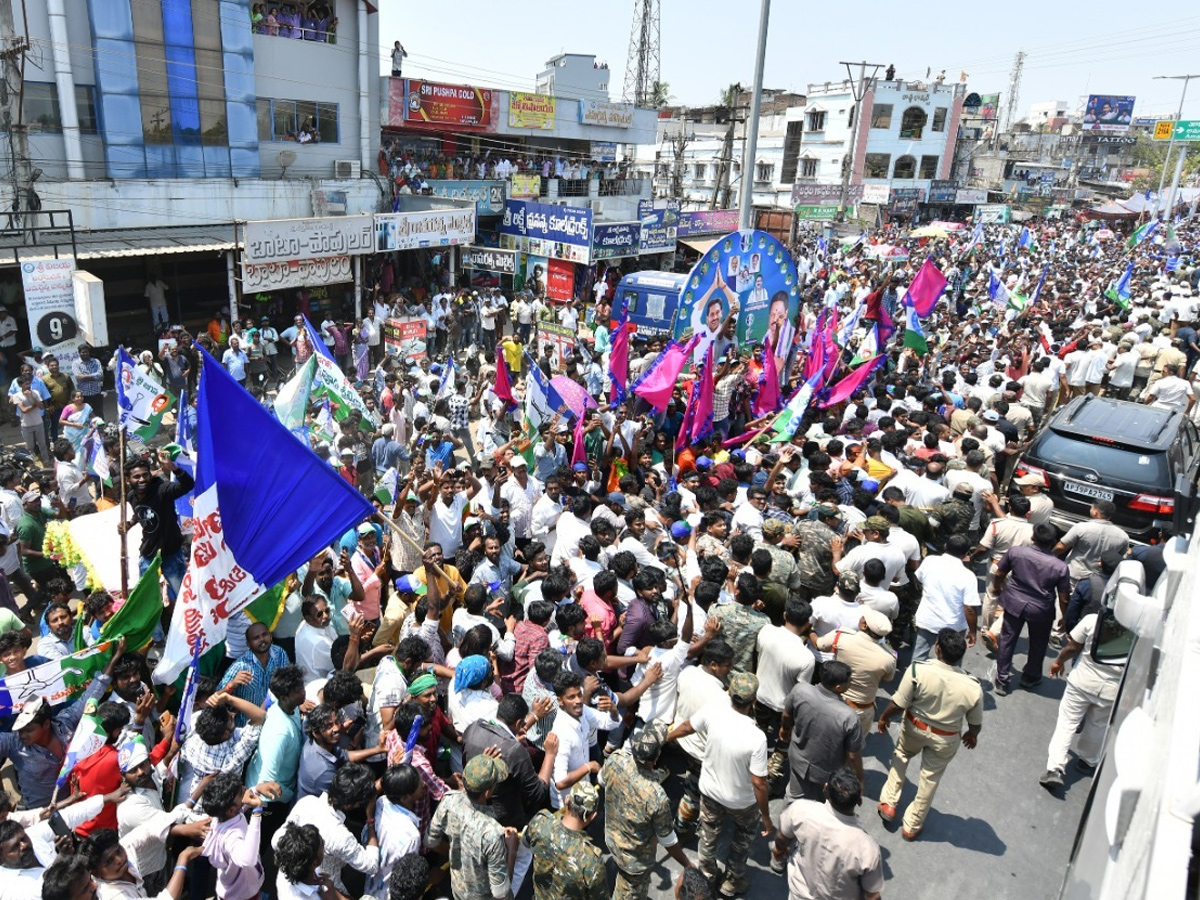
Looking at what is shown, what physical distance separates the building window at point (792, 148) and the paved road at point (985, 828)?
52513mm

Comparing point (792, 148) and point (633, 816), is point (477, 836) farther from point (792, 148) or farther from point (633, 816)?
point (792, 148)

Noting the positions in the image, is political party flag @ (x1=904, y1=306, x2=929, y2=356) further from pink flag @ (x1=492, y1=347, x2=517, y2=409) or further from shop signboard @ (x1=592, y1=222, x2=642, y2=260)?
shop signboard @ (x1=592, y1=222, x2=642, y2=260)

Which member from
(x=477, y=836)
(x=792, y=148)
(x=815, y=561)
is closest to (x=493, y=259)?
(x=815, y=561)

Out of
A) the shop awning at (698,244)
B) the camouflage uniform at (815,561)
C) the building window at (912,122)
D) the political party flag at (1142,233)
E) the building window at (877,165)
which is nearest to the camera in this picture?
the camouflage uniform at (815,561)

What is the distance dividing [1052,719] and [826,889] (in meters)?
3.63

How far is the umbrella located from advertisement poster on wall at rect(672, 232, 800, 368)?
283 centimetres

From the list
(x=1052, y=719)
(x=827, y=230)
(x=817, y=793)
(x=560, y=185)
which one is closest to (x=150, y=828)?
(x=817, y=793)

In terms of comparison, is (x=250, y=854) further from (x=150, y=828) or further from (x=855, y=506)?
(x=855, y=506)

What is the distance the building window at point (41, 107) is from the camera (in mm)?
16125

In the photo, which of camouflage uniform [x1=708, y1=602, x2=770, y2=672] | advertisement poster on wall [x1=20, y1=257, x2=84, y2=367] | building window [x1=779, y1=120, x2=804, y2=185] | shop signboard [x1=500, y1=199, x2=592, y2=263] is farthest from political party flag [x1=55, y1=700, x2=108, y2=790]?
building window [x1=779, y1=120, x2=804, y2=185]

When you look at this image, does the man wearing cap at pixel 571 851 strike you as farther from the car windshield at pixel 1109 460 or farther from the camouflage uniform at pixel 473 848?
the car windshield at pixel 1109 460

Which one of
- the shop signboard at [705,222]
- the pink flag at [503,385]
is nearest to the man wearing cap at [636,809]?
the pink flag at [503,385]

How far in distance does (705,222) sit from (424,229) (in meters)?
12.3

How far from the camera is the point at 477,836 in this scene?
3719 millimetres
